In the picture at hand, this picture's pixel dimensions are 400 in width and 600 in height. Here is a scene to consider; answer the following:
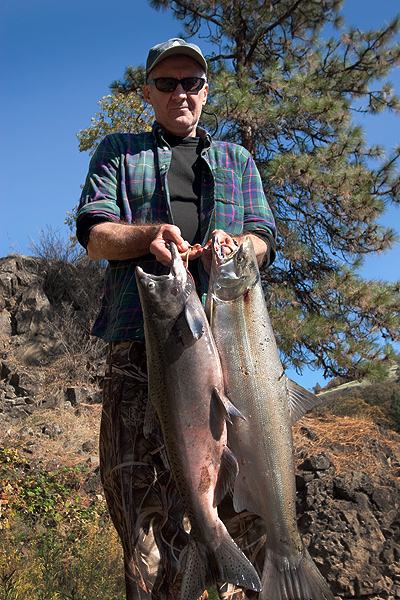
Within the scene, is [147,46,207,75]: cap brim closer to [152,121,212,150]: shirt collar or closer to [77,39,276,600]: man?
[77,39,276,600]: man

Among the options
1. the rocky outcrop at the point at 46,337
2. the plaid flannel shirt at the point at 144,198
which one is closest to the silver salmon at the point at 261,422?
the plaid flannel shirt at the point at 144,198

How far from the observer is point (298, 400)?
2133 millimetres

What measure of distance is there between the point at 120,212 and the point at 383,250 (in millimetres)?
8732

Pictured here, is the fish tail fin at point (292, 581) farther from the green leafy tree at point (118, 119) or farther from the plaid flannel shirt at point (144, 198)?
the green leafy tree at point (118, 119)

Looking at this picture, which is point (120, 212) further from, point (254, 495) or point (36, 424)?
point (36, 424)

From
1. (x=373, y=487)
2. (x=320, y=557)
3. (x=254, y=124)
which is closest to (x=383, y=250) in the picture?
(x=254, y=124)

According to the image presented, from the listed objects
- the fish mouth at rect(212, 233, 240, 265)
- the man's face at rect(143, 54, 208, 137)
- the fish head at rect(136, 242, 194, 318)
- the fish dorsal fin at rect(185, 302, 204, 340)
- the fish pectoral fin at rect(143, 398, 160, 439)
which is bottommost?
the fish pectoral fin at rect(143, 398, 160, 439)

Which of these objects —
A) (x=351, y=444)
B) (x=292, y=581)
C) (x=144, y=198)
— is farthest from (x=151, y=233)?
(x=351, y=444)

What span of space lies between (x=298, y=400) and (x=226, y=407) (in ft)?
1.35

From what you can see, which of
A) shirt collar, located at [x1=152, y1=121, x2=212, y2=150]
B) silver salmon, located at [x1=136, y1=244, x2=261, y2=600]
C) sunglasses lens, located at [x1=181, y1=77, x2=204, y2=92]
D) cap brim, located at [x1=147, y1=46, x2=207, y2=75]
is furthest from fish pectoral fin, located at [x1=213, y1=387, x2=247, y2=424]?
cap brim, located at [x1=147, y1=46, x2=207, y2=75]

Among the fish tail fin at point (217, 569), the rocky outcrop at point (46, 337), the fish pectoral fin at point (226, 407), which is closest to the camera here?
the fish tail fin at point (217, 569)

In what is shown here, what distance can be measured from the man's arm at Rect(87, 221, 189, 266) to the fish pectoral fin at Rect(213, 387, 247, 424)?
562 mm

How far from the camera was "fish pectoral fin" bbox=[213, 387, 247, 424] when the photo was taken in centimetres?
187

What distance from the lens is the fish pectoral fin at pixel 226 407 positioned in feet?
6.14
